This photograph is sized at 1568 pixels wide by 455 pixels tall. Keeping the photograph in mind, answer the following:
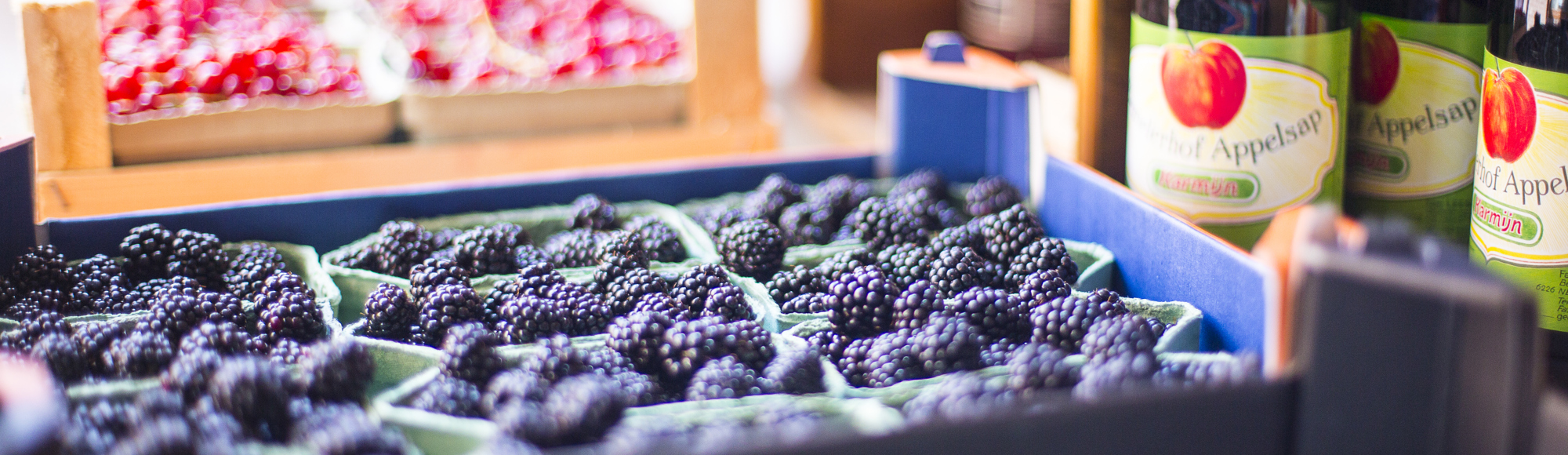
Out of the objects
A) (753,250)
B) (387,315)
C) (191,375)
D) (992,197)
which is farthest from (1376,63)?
(191,375)

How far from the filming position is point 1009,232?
3.49ft

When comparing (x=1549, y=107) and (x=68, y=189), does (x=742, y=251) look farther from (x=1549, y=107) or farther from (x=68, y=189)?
(x=68, y=189)

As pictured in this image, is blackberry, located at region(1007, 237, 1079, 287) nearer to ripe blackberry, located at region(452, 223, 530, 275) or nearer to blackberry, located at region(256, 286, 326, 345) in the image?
ripe blackberry, located at region(452, 223, 530, 275)

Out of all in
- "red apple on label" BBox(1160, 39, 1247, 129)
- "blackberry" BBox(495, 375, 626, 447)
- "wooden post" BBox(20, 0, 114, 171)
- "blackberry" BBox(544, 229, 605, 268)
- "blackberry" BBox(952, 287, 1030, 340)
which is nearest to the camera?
"blackberry" BBox(495, 375, 626, 447)

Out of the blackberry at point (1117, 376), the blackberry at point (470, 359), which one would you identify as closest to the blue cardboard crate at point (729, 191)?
the blackberry at point (1117, 376)

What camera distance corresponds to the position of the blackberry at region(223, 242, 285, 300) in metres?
1.01

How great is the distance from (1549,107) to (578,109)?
136cm

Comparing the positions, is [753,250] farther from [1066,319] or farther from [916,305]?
[1066,319]

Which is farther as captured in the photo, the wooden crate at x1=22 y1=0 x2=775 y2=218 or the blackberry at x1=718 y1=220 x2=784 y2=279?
the wooden crate at x1=22 y1=0 x2=775 y2=218

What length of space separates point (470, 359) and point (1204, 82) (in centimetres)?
72

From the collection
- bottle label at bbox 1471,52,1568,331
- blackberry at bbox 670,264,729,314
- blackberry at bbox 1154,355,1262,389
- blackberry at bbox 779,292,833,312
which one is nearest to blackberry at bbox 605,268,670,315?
blackberry at bbox 670,264,729,314

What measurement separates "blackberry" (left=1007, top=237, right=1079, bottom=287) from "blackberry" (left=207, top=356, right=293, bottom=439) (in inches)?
25.0

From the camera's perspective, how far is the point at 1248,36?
98 centimetres

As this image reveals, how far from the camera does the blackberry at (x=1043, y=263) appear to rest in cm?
100
